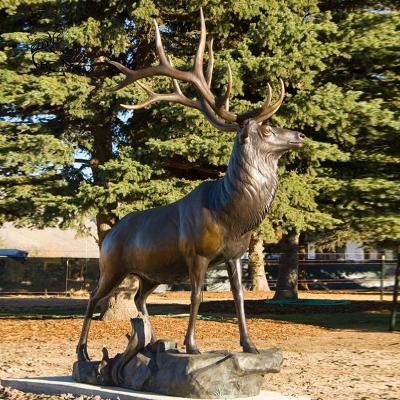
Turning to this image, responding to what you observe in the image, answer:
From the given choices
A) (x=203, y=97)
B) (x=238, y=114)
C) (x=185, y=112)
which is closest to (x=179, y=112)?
(x=185, y=112)

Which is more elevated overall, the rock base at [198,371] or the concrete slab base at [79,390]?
the rock base at [198,371]

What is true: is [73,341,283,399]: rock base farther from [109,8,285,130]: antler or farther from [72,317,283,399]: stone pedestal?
[109,8,285,130]: antler

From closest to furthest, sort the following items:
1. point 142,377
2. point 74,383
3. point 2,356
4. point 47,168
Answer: point 142,377 → point 74,383 → point 2,356 → point 47,168

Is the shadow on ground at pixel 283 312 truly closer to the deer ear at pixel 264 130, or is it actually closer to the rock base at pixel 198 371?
the rock base at pixel 198 371

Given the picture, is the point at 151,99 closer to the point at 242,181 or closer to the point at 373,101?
the point at 242,181

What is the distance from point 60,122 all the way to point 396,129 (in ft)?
23.3

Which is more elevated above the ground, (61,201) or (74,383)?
(61,201)

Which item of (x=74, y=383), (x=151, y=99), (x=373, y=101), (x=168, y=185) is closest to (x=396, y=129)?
(x=373, y=101)

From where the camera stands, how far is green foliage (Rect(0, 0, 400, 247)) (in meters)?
14.6

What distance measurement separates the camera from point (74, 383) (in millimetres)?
7715

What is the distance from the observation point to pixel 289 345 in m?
13.2

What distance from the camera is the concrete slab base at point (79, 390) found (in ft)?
22.5

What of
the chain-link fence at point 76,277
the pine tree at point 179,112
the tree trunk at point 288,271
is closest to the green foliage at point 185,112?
the pine tree at point 179,112

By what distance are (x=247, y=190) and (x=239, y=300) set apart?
3.50ft
